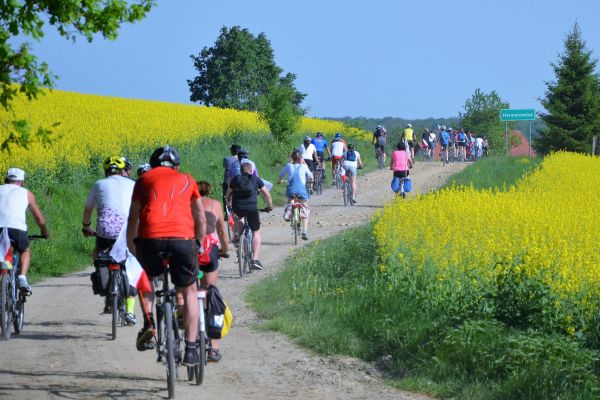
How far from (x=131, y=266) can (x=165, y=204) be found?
2.83 m

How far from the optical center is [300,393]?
32.8ft

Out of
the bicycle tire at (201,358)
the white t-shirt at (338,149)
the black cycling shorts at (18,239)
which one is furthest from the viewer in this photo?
the white t-shirt at (338,149)

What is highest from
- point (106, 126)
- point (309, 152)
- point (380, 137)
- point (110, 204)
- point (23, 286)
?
point (106, 126)

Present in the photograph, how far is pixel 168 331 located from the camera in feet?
30.2

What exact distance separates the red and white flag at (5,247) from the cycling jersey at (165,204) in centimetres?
387

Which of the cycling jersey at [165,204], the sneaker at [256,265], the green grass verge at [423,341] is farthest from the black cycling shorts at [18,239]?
the sneaker at [256,265]

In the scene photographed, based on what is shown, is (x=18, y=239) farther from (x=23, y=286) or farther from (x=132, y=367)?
(x=132, y=367)

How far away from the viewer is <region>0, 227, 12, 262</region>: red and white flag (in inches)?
501

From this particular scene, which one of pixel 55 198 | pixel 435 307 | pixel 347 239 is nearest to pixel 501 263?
pixel 435 307

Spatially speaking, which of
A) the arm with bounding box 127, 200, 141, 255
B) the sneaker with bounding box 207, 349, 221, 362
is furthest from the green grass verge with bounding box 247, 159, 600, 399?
the arm with bounding box 127, 200, 141, 255

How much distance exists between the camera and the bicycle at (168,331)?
9180 mm

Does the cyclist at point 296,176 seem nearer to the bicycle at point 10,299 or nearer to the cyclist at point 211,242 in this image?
the bicycle at point 10,299

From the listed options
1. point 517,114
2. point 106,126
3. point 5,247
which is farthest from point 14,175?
point 517,114

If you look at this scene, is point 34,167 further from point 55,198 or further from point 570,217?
point 570,217
